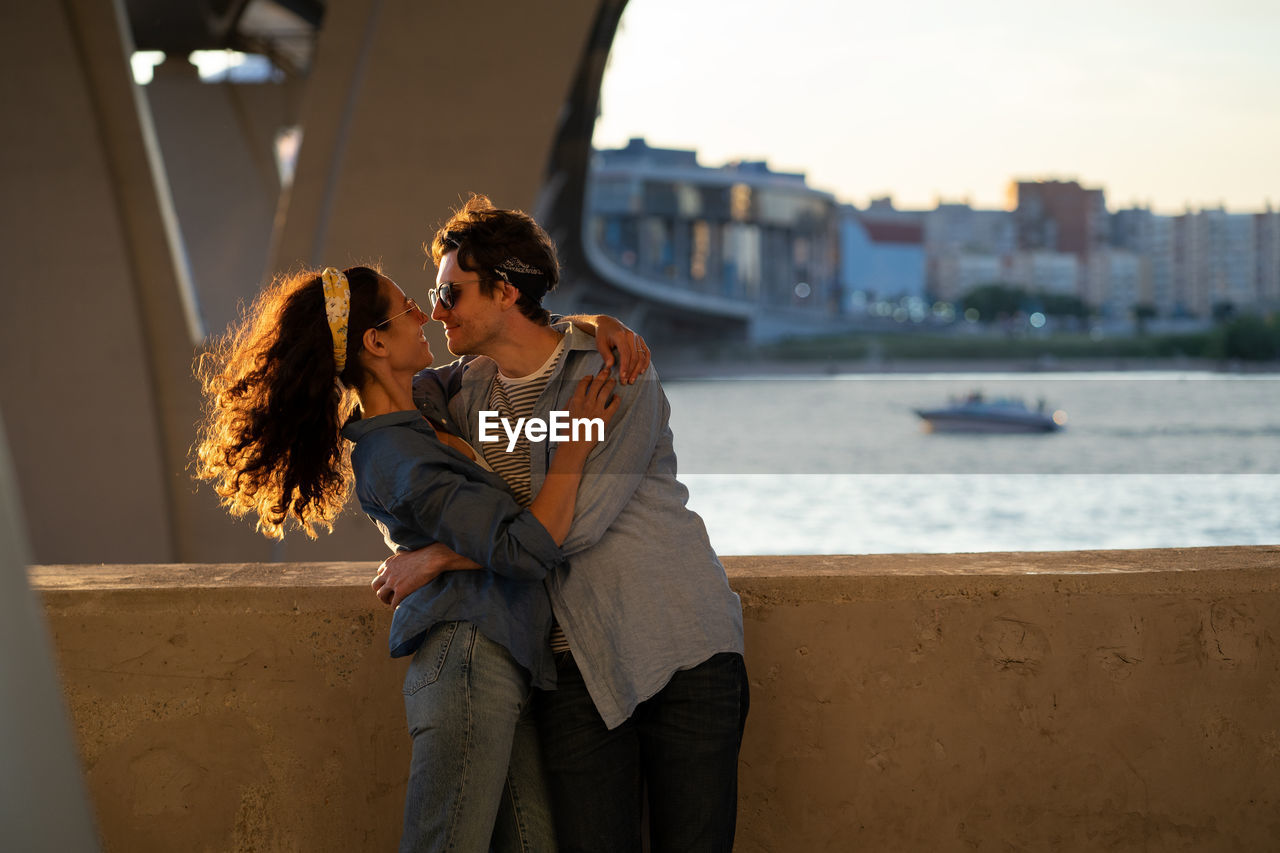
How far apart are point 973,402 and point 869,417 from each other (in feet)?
31.4

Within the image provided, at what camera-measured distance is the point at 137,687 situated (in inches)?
105

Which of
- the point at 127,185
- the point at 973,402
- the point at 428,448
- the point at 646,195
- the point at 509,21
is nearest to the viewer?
the point at 428,448

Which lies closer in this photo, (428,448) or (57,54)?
(428,448)

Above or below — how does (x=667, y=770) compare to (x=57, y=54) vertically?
below

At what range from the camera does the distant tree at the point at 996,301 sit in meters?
79.5

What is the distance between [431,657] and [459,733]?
148 mm

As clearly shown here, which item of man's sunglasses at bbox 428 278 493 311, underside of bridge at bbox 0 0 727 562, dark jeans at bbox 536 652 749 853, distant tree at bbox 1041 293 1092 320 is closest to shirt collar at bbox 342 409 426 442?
man's sunglasses at bbox 428 278 493 311

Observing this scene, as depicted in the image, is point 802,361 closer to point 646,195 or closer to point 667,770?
point 646,195

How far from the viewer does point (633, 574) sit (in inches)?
85.7

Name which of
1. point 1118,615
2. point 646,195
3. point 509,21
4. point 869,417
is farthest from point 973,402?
point 1118,615

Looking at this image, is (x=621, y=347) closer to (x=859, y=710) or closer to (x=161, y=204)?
(x=859, y=710)

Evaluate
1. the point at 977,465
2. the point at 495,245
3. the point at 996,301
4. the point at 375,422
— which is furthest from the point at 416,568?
the point at 996,301

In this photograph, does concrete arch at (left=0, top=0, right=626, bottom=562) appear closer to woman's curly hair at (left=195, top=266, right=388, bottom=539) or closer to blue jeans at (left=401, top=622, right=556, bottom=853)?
woman's curly hair at (left=195, top=266, right=388, bottom=539)

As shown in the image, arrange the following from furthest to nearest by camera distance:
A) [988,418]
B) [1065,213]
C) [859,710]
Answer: [1065,213]
[988,418]
[859,710]
